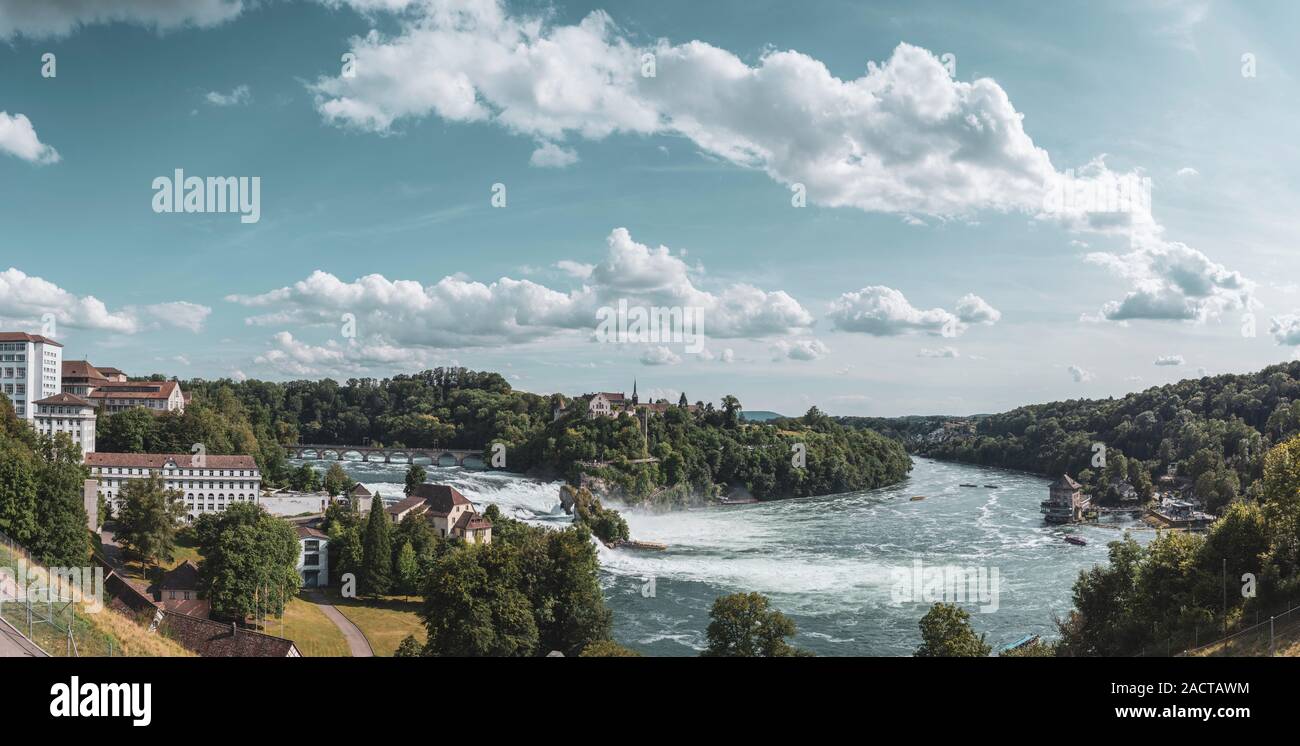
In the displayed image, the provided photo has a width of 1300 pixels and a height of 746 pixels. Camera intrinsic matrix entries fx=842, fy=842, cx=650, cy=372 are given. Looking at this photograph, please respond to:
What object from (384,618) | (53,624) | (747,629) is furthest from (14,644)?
(384,618)

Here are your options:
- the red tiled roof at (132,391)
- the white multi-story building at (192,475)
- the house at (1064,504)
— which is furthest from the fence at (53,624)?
the house at (1064,504)

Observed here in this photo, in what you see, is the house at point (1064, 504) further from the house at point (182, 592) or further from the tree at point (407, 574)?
the house at point (182, 592)

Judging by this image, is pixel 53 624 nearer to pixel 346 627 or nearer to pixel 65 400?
pixel 346 627

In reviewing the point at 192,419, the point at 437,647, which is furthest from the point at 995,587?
the point at 192,419

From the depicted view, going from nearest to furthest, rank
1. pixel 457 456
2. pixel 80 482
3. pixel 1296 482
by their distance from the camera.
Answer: pixel 1296 482
pixel 80 482
pixel 457 456
